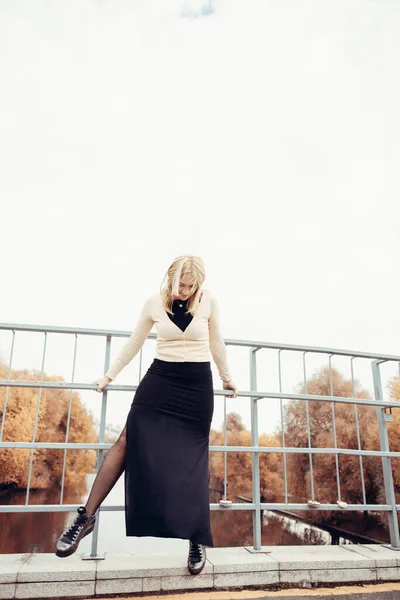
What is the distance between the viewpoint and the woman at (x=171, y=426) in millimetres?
2133

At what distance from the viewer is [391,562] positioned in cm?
245

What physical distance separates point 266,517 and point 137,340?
3388 centimetres

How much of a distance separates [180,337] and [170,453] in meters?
0.60

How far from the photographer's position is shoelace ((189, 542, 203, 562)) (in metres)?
2.16

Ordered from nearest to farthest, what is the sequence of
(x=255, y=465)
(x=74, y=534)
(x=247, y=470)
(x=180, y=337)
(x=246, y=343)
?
1. (x=74, y=534)
2. (x=180, y=337)
3. (x=255, y=465)
4. (x=246, y=343)
5. (x=247, y=470)

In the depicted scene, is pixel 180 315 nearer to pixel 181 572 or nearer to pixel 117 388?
pixel 117 388

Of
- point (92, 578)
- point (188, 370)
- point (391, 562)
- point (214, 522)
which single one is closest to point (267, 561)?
point (391, 562)

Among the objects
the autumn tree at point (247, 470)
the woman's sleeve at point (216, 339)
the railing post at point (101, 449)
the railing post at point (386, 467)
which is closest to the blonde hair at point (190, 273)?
the woman's sleeve at point (216, 339)

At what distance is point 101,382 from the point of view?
93.4 inches

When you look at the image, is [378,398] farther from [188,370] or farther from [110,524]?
[110,524]

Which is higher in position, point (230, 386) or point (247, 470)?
point (230, 386)

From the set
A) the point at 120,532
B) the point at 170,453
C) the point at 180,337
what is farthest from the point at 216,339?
the point at 120,532

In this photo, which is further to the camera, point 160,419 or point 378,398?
point 378,398

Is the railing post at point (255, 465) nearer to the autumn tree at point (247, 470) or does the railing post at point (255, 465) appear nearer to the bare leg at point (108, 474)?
the bare leg at point (108, 474)
